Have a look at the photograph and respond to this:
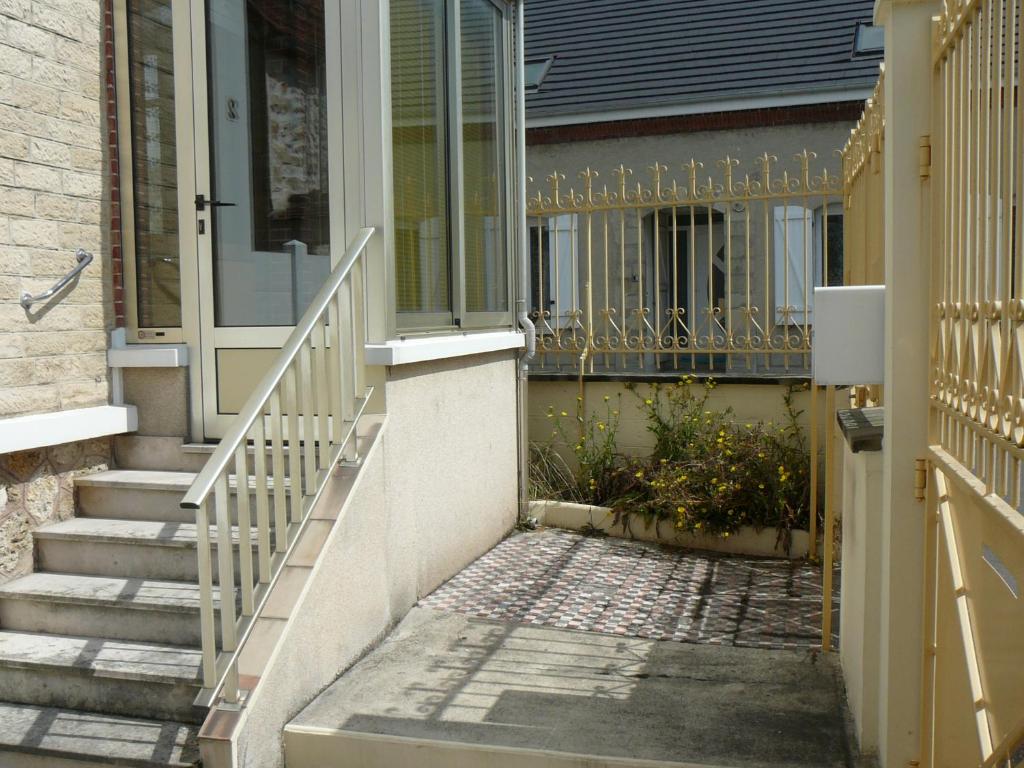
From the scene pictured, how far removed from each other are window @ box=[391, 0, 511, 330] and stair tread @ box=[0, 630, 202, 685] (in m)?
1.99

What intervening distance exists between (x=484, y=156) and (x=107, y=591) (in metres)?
3.56

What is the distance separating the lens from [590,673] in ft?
14.1

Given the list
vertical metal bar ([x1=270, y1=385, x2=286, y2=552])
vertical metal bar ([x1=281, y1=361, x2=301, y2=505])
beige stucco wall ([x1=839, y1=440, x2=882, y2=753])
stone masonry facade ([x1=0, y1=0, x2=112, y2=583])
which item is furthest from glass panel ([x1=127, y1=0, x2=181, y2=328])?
beige stucco wall ([x1=839, y1=440, x2=882, y2=753])

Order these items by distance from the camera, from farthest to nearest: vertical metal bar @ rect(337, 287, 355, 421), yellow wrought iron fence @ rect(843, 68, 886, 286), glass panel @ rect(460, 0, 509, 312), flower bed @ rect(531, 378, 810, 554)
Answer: flower bed @ rect(531, 378, 810, 554), glass panel @ rect(460, 0, 509, 312), vertical metal bar @ rect(337, 287, 355, 421), yellow wrought iron fence @ rect(843, 68, 886, 286)

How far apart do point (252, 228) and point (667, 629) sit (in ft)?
9.60

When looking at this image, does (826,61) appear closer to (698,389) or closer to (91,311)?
(698,389)

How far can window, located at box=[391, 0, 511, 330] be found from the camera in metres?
5.22

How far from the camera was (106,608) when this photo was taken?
4.30 m

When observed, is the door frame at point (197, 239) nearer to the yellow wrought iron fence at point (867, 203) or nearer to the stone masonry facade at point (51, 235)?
the stone masonry facade at point (51, 235)

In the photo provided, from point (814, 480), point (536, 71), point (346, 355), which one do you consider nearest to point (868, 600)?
point (814, 480)

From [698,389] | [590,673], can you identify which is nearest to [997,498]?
[590,673]

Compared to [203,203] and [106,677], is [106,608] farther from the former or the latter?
[203,203]

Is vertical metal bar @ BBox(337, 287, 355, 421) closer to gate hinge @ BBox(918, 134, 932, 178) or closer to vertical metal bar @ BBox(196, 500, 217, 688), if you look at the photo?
vertical metal bar @ BBox(196, 500, 217, 688)

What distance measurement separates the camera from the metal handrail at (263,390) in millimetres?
3371
